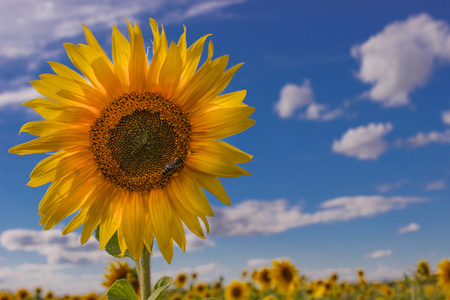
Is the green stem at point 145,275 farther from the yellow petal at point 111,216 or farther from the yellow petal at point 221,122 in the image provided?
the yellow petal at point 221,122

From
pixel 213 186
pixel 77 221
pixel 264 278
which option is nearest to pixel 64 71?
pixel 77 221

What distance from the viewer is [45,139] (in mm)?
3605

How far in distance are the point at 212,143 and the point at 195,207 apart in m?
0.52

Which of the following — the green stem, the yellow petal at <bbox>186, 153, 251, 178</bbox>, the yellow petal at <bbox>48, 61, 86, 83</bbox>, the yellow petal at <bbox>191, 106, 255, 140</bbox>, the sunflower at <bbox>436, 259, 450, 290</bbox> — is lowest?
the sunflower at <bbox>436, 259, 450, 290</bbox>

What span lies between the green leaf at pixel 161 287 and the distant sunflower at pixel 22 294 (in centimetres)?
1211

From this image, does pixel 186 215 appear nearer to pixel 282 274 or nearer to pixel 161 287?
pixel 161 287

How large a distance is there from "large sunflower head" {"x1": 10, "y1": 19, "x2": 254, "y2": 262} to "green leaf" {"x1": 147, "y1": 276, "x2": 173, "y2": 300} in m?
0.22

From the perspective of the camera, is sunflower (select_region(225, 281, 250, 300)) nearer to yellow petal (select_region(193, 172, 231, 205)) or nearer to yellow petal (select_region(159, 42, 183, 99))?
yellow petal (select_region(193, 172, 231, 205))

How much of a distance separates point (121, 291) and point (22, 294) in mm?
12182

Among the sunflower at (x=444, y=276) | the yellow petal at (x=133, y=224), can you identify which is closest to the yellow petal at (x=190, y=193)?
the yellow petal at (x=133, y=224)

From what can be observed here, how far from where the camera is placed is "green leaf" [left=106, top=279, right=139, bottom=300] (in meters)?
3.59

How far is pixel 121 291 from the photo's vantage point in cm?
368

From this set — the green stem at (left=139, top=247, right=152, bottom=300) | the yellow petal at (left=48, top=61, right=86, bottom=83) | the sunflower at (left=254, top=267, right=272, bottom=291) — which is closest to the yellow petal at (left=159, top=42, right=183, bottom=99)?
the yellow petal at (left=48, top=61, right=86, bottom=83)

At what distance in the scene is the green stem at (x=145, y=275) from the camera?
360 centimetres
